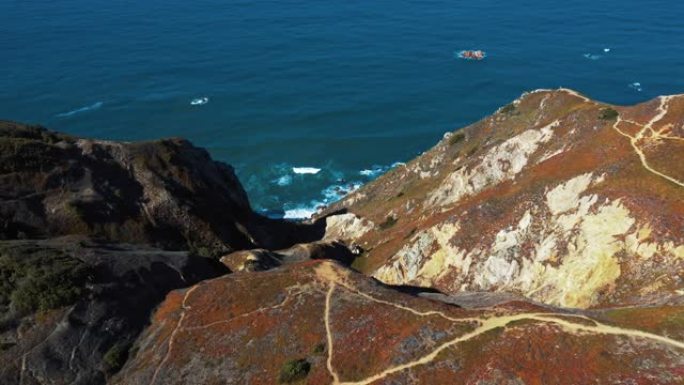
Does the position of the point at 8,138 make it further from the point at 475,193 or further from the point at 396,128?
the point at 396,128

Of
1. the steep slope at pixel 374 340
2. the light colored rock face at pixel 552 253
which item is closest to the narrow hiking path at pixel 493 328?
the steep slope at pixel 374 340

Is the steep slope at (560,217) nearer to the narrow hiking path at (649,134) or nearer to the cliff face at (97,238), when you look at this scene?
the narrow hiking path at (649,134)

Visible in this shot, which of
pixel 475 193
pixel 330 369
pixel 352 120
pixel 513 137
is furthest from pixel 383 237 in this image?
pixel 352 120

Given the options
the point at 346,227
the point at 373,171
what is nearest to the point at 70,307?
the point at 346,227

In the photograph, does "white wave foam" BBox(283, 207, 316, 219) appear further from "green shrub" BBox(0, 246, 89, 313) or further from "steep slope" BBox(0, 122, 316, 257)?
"green shrub" BBox(0, 246, 89, 313)

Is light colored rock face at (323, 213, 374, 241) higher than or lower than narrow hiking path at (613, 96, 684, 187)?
lower

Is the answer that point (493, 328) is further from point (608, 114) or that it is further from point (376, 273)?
point (608, 114)

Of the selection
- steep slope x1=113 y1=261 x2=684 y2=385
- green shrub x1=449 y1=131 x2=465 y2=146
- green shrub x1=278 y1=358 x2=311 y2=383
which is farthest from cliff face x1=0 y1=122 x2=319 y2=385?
green shrub x1=449 y1=131 x2=465 y2=146
